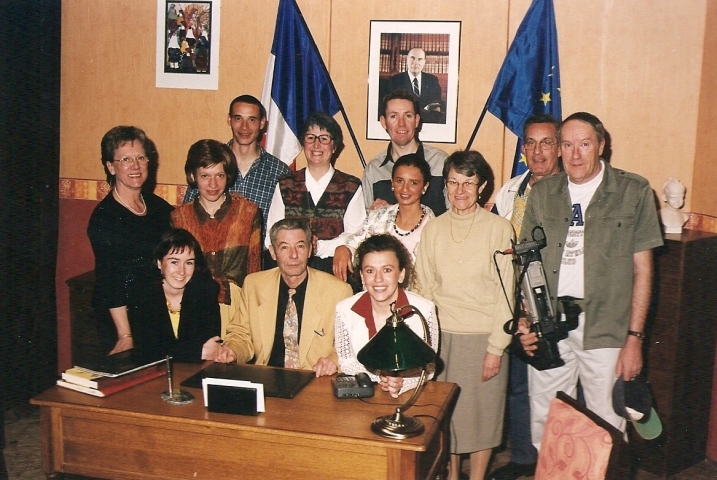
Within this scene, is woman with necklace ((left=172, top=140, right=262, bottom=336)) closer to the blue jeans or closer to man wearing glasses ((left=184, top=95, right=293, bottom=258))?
man wearing glasses ((left=184, top=95, right=293, bottom=258))

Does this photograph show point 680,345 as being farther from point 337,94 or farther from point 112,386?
point 112,386

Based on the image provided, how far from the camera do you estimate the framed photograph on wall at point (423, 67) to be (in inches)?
187

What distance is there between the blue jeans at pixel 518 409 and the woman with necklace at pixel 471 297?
0.71 metres

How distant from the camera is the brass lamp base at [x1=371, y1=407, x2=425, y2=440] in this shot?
236 cm

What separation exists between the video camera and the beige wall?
1.51 metres

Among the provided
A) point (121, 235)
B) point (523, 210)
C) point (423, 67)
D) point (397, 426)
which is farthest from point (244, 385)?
point (423, 67)

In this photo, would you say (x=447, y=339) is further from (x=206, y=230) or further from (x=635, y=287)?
(x=206, y=230)

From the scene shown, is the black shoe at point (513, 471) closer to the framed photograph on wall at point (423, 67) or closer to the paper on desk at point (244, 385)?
the paper on desk at point (244, 385)

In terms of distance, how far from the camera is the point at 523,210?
3846 millimetres

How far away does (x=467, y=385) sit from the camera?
133 inches

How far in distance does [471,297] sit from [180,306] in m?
1.39

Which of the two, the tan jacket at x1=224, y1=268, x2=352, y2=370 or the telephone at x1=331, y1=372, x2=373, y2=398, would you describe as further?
the tan jacket at x1=224, y1=268, x2=352, y2=370

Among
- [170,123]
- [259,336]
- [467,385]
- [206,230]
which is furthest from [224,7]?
[467,385]

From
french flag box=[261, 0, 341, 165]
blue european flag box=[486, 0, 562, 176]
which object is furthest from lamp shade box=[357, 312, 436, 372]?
french flag box=[261, 0, 341, 165]
